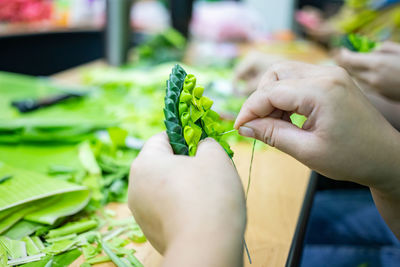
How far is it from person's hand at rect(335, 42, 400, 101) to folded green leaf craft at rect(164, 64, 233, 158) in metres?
0.58

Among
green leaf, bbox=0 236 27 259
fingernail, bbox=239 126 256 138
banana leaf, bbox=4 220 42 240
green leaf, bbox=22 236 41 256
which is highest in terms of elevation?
fingernail, bbox=239 126 256 138

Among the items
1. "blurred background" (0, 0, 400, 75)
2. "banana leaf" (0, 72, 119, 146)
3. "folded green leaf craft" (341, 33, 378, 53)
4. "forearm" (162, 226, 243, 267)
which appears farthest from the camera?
"blurred background" (0, 0, 400, 75)

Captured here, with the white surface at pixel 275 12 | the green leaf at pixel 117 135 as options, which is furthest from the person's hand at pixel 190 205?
the white surface at pixel 275 12

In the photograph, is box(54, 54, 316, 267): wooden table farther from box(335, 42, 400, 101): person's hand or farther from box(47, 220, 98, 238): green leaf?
box(335, 42, 400, 101): person's hand

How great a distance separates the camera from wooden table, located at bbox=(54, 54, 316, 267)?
1.71 ft

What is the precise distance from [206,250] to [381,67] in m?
0.76

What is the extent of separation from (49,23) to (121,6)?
4.15 ft

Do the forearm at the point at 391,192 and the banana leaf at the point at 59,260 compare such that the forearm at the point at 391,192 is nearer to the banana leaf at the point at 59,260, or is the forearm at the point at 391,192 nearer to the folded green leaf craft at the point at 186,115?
the folded green leaf craft at the point at 186,115

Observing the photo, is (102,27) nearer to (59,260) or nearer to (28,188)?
(28,188)

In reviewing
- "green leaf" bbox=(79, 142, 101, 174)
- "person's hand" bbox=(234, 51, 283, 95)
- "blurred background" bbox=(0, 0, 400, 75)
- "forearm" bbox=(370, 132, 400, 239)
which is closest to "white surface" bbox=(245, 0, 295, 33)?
"blurred background" bbox=(0, 0, 400, 75)

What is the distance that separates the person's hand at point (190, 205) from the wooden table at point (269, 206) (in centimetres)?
14

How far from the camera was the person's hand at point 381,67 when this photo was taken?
0.87 m

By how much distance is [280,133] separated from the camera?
1.56 feet

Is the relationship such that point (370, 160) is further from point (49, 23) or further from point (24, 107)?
point (49, 23)
